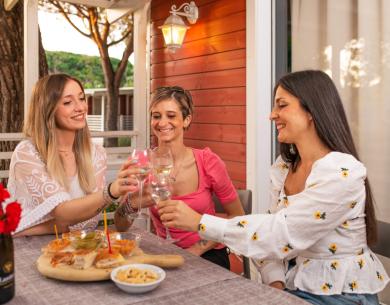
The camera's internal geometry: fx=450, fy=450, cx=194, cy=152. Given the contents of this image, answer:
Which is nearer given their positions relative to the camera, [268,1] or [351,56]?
[351,56]

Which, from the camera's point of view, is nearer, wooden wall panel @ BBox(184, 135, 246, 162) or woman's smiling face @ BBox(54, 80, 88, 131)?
woman's smiling face @ BBox(54, 80, 88, 131)

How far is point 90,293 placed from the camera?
122 centimetres

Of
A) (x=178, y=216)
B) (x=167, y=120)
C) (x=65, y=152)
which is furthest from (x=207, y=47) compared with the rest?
(x=178, y=216)

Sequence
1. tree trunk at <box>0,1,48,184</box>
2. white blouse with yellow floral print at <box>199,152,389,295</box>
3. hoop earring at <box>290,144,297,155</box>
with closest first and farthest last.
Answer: white blouse with yellow floral print at <box>199,152,389,295</box> < hoop earring at <box>290,144,297,155</box> < tree trunk at <box>0,1,48,184</box>

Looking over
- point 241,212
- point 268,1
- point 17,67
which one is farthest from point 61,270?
point 17,67

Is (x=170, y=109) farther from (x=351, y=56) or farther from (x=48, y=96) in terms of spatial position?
(x=351, y=56)

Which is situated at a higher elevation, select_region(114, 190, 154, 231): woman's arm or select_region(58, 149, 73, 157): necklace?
select_region(58, 149, 73, 157): necklace

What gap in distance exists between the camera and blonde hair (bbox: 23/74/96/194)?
1.98m

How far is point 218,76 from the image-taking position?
3.64 m

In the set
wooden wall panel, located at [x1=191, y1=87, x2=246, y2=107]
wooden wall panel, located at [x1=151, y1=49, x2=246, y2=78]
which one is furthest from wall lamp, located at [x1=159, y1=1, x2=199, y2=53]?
wooden wall panel, located at [x1=191, y1=87, x2=246, y2=107]

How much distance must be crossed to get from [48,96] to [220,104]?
1.79m

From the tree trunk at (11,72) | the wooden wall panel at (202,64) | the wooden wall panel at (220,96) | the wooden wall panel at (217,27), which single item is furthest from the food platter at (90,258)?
the tree trunk at (11,72)

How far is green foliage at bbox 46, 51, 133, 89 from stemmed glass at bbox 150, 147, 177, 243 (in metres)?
5.23

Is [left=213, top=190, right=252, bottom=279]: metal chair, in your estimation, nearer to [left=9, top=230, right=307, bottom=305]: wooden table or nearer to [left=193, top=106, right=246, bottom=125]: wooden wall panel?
[left=9, top=230, right=307, bottom=305]: wooden table
